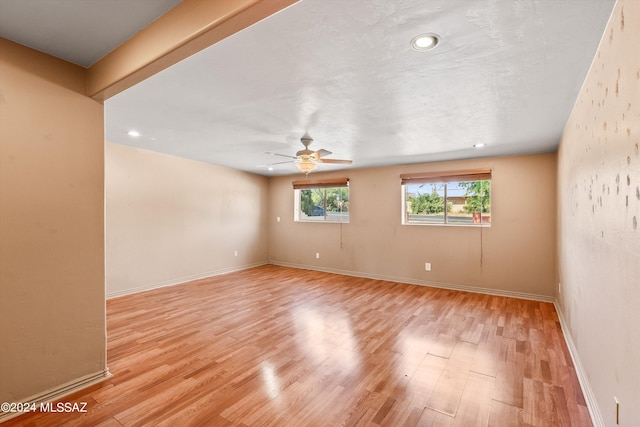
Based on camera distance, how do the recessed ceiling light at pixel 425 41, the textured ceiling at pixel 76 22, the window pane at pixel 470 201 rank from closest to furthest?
the textured ceiling at pixel 76 22, the recessed ceiling light at pixel 425 41, the window pane at pixel 470 201

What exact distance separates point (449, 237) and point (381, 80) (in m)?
3.79

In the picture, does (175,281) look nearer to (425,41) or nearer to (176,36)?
(176,36)

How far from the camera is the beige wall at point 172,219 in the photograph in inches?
177

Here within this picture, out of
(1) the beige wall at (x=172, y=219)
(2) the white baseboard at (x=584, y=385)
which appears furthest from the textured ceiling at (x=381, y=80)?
(2) the white baseboard at (x=584, y=385)

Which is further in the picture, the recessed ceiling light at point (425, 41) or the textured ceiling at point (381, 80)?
the recessed ceiling light at point (425, 41)

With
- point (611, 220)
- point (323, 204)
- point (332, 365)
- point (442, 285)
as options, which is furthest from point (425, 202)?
point (611, 220)

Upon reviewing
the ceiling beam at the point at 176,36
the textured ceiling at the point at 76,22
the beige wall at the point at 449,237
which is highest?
the textured ceiling at the point at 76,22

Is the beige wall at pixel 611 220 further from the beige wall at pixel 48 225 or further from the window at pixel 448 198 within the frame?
the beige wall at pixel 48 225

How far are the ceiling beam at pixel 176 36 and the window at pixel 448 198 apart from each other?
462 centimetres

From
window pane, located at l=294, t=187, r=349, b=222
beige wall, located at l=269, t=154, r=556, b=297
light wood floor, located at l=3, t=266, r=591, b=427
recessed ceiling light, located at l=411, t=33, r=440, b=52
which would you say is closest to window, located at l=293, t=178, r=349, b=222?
window pane, located at l=294, t=187, r=349, b=222

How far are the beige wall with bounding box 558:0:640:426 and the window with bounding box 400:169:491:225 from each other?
2.51 m

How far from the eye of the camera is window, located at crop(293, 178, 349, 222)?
21.3 ft

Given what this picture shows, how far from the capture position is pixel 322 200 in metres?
6.89

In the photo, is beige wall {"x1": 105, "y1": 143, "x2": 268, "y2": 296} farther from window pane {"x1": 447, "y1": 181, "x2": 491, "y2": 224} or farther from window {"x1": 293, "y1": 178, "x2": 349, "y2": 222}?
window pane {"x1": 447, "y1": 181, "x2": 491, "y2": 224}
